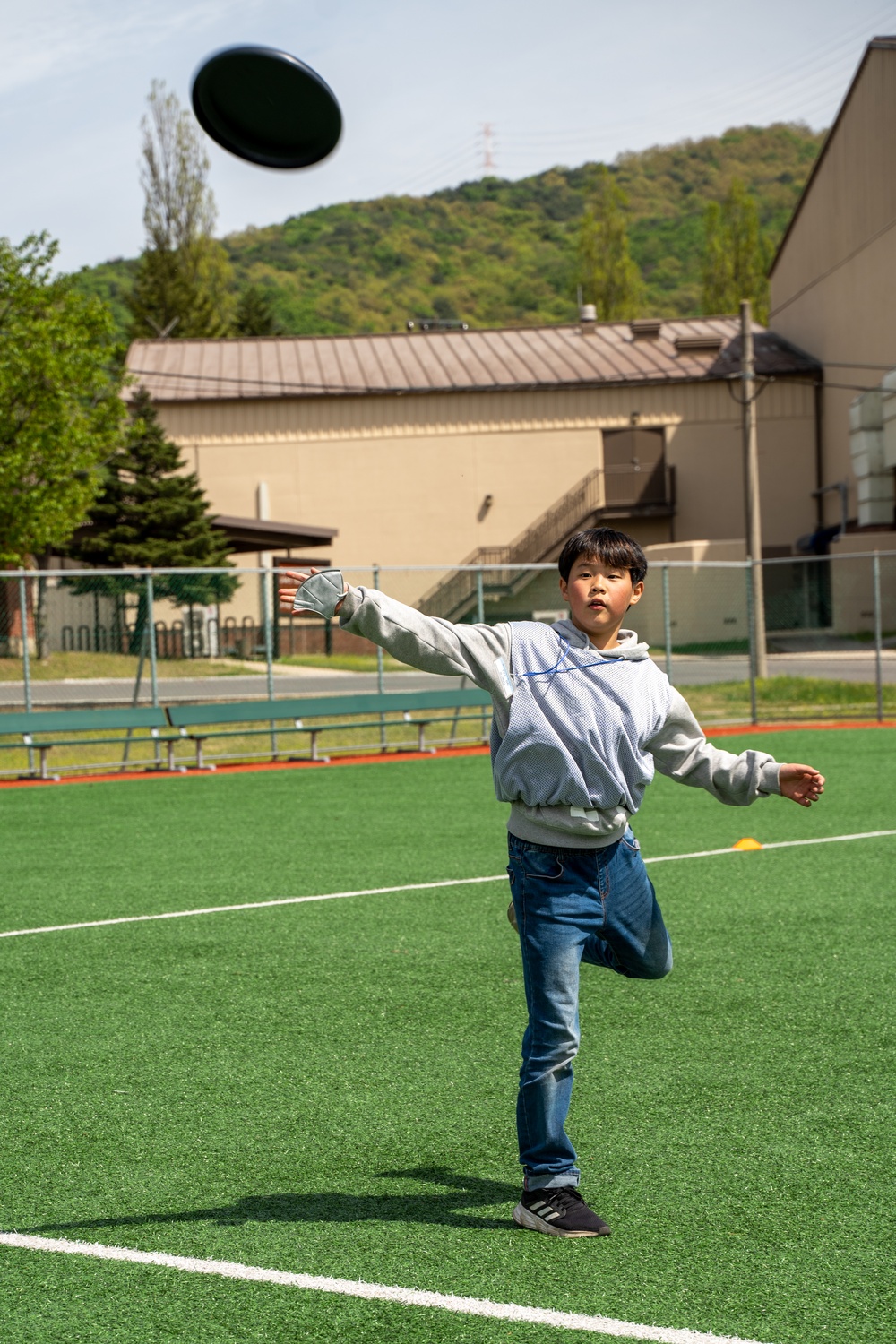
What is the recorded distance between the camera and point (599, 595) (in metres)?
3.66

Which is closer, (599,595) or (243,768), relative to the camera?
(599,595)

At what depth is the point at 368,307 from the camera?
9331 cm

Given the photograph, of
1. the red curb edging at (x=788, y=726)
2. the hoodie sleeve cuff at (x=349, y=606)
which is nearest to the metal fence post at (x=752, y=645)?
the red curb edging at (x=788, y=726)

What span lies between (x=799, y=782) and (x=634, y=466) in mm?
41739

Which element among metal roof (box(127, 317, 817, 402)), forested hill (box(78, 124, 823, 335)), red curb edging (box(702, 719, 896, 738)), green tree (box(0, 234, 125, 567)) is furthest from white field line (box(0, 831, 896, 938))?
forested hill (box(78, 124, 823, 335))

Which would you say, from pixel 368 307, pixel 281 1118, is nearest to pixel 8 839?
pixel 281 1118

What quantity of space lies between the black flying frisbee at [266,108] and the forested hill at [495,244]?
7381 cm

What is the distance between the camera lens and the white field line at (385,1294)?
9.98 feet

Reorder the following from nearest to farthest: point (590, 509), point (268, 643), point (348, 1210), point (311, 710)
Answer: point (348, 1210)
point (311, 710)
point (268, 643)
point (590, 509)

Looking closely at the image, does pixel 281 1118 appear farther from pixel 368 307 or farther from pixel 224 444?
pixel 368 307

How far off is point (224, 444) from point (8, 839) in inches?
1342

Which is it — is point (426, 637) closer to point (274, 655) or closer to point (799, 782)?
point (799, 782)

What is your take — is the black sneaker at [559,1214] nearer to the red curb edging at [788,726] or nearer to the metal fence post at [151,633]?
the metal fence post at [151,633]

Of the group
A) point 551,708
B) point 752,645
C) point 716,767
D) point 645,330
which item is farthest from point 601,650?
point 645,330
